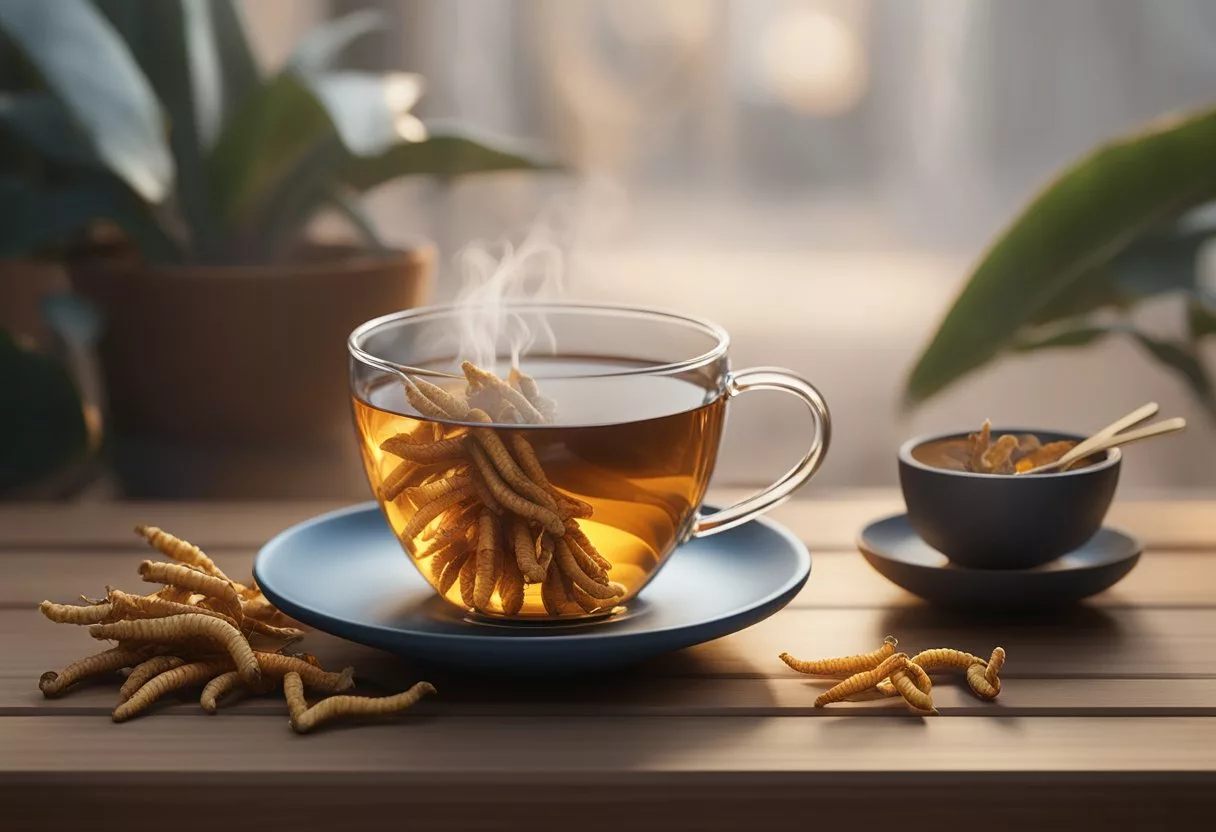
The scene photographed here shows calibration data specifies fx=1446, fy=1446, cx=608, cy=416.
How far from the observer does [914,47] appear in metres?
2.09

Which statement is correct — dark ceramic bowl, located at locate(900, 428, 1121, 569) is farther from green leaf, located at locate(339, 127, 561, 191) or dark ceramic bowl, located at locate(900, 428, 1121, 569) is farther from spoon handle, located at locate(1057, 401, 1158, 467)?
green leaf, located at locate(339, 127, 561, 191)

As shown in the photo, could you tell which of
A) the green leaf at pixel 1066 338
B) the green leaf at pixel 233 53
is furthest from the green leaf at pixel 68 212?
the green leaf at pixel 1066 338

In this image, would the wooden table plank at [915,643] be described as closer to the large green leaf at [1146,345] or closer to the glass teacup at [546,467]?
the glass teacup at [546,467]

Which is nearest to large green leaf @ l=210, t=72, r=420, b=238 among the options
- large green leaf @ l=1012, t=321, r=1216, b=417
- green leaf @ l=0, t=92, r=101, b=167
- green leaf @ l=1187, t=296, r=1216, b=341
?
green leaf @ l=0, t=92, r=101, b=167

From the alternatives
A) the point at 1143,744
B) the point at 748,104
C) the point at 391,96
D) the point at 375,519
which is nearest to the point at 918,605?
the point at 1143,744

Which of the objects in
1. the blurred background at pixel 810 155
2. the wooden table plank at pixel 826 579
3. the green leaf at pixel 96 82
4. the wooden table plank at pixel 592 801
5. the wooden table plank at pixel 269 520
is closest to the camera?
the wooden table plank at pixel 592 801

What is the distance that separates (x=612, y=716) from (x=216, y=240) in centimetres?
78

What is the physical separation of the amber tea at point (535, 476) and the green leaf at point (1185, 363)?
0.63 metres

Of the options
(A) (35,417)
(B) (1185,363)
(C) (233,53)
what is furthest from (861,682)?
(C) (233,53)

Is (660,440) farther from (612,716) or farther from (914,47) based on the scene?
(914,47)

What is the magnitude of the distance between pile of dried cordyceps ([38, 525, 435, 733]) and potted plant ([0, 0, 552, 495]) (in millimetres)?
530

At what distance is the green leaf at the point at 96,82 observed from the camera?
1068mm

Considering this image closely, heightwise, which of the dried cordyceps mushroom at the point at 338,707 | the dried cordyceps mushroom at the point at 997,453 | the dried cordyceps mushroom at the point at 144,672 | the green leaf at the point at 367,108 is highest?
the green leaf at the point at 367,108

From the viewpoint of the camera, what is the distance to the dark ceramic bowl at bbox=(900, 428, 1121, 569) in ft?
2.33
